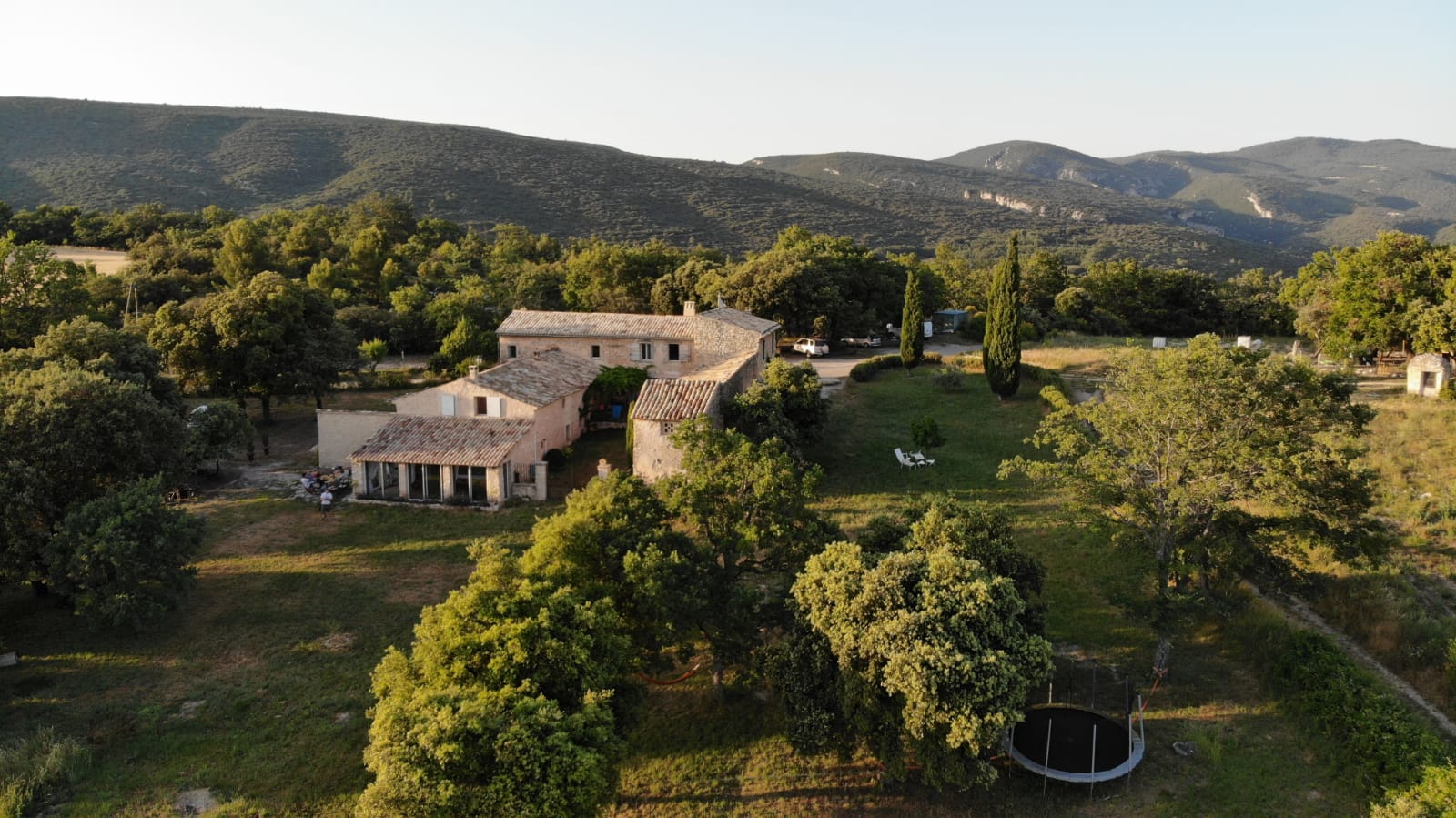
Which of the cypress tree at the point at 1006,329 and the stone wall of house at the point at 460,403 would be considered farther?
the cypress tree at the point at 1006,329

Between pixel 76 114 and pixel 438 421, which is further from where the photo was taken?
pixel 76 114

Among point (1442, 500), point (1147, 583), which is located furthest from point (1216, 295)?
point (1147, 583)

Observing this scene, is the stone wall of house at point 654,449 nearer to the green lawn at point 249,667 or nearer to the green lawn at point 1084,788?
the green lawn at point 249,667

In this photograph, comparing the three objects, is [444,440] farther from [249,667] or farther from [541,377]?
[249,667]

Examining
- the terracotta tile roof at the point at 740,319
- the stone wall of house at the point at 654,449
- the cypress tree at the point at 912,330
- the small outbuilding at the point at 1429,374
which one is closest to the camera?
the stone wall of house at the point at 654,449

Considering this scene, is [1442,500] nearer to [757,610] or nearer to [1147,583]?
[1147,583]

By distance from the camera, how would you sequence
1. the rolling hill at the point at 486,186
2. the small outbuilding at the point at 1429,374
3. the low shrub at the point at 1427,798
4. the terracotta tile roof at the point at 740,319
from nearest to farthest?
the low shrub at the point at 1427,798 < the small outbuilding at the point at 1429,374 < the terracotta tile roof at the point at 740,319 < the rolling hill at the point at 486,186

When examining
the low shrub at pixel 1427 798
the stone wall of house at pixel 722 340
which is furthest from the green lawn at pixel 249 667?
the low shrub at pixel 1427 798

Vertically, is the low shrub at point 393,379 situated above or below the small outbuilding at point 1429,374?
below
